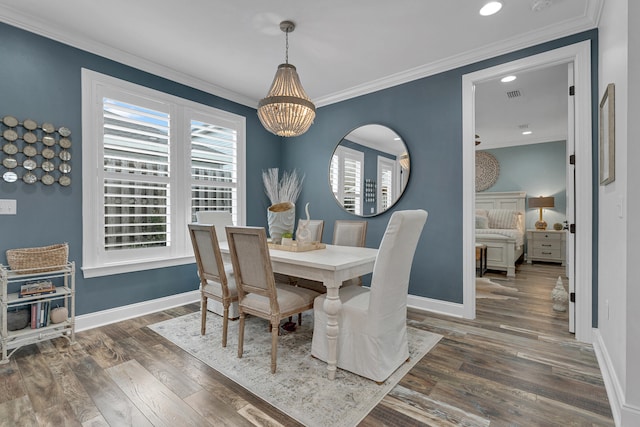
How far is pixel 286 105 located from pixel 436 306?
260cm

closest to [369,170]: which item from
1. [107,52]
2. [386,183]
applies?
[386,183]

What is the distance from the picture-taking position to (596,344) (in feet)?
7.78

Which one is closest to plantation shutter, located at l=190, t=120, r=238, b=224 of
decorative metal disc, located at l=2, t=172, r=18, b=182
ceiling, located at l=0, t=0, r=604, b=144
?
ceiling, located at l=0, t=0, r=604, b=144

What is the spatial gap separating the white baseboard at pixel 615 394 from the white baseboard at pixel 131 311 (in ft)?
12.3

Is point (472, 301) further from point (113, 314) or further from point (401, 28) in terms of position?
point (113, 314)

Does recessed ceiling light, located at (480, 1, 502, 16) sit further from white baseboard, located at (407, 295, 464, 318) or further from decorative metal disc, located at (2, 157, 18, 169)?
decorative metal disc, located at (2, 157, 18, 169)

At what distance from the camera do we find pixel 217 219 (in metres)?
3.55

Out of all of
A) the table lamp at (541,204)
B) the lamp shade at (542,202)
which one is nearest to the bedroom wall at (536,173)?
the table lamp at (541,204)

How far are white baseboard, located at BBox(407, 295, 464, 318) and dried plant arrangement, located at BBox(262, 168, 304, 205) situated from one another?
6.07ft

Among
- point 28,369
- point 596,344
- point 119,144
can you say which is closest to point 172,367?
point 28,369

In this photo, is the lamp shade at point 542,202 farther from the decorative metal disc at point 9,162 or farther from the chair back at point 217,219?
the decorative metal disc at point 9,162

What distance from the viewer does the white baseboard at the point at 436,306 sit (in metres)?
3.18

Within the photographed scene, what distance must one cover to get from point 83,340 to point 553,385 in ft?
11.7

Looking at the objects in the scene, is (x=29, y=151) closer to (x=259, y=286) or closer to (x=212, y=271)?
A: (x=212, y=271)
